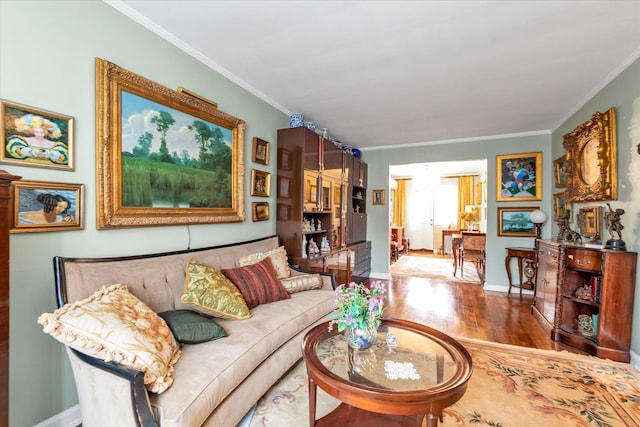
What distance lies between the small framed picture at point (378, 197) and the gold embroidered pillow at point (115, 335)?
476 centimetres

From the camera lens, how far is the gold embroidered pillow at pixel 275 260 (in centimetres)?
258

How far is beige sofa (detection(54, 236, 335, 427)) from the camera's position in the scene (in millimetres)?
1139

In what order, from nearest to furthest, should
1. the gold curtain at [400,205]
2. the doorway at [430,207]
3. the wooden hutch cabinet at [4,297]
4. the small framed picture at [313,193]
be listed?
the wooden hutch cabinet at [4,297], the small framed picture at [313,193], the doorway at [430,207], the gold curtain at [400,205]

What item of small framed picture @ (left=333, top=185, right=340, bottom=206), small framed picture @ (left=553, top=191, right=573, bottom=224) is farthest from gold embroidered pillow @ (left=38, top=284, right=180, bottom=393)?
small framed picture @ (left=553, top=191, right=573, bottom=224)

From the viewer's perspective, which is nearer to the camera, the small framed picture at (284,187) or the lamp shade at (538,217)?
the small framed picture at (284,187)

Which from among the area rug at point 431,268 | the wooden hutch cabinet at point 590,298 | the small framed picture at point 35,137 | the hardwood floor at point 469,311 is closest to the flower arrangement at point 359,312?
the small framed picture at point 35,137

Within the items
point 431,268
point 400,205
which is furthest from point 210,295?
point 400,205

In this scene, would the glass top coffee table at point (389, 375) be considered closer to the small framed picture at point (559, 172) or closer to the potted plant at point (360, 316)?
the potted plant at point (360, 316)

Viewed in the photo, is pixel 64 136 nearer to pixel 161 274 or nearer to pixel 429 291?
pixel 161 274

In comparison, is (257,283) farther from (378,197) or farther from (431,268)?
(431,268)

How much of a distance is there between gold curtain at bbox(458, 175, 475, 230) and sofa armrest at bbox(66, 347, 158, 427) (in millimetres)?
9265

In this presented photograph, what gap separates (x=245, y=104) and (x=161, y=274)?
197cm

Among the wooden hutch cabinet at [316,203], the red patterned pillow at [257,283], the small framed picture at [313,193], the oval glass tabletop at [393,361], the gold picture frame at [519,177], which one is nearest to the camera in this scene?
the oval glass tabletop at [393,361]

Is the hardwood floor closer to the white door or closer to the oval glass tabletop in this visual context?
the oval glass tabletop
